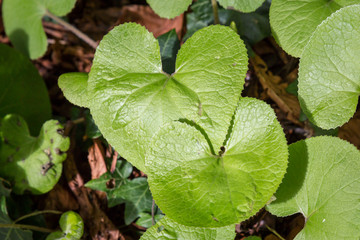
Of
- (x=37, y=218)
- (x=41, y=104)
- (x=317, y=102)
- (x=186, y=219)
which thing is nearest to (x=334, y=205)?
(x=317, y=102)

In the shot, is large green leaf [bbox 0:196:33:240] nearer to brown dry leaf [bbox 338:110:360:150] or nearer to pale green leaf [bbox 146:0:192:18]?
pale green leaf [bbox 146:0:192:18]

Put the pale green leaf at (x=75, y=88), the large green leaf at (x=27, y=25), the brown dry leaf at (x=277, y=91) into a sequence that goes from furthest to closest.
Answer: the large green leaf at (x=27, y=25), the brown dry leaf at (x=277, y=91), the pale green leaf at (x=75, y=88)

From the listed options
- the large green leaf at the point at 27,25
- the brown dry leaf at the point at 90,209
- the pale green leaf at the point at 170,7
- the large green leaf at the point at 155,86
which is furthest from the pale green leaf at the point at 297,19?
the large green leaf at the point at 27,25

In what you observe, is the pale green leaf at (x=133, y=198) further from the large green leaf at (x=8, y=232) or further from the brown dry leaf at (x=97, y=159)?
the large green leaf at (x=8, y=232)

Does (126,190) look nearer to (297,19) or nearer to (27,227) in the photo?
(27,227)

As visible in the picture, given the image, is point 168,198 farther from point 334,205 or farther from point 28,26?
point 28,26
